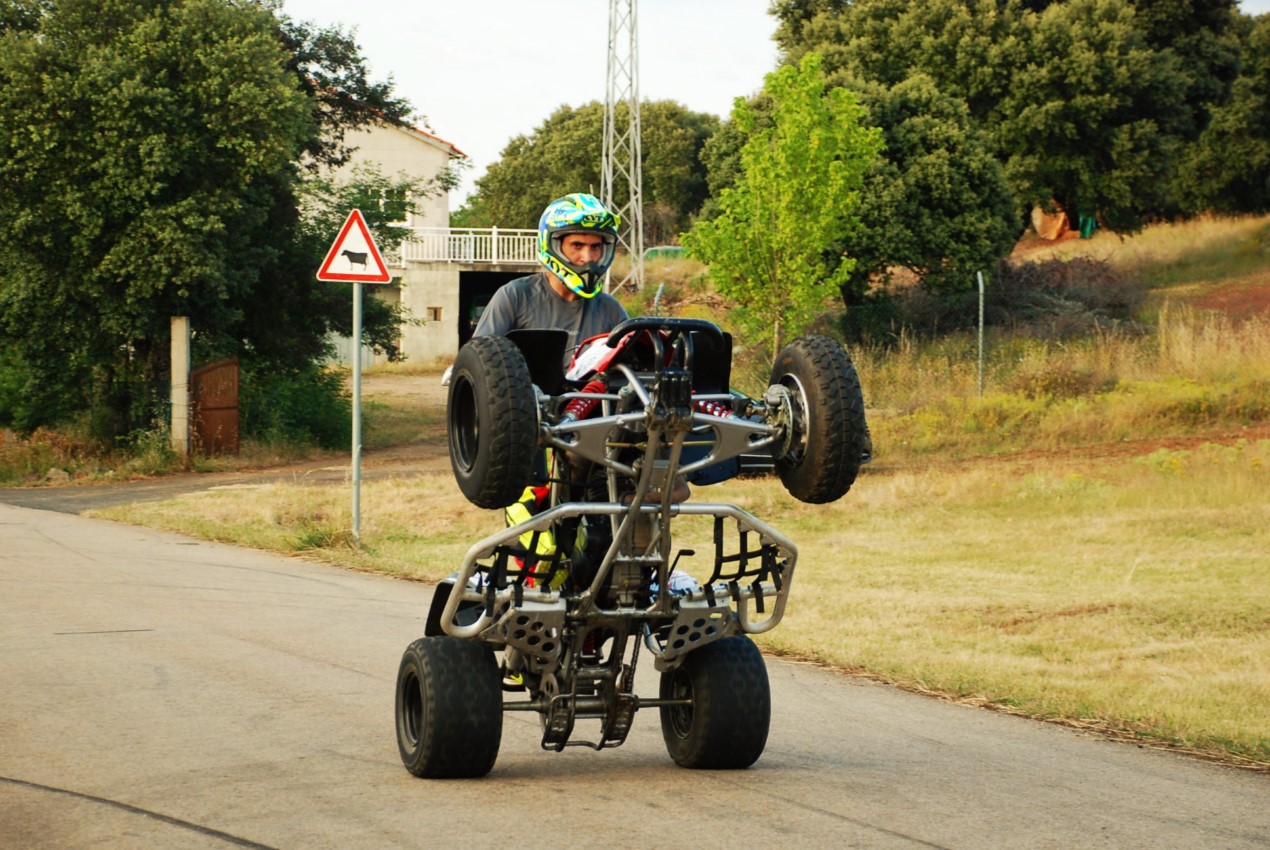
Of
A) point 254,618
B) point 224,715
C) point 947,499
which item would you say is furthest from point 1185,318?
point 224,715

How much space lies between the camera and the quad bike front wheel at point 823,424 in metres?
5.70

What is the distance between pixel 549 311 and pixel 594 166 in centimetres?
7410

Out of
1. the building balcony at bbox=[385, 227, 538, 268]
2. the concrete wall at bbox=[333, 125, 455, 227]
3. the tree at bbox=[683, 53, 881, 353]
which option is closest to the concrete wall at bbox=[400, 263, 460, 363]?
the building balcony at bbox=[385, 227, 538, 268]

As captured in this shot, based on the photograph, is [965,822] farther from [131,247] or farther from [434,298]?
[434,298]

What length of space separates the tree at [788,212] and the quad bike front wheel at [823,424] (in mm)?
22569

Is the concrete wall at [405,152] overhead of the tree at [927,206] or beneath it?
overhead

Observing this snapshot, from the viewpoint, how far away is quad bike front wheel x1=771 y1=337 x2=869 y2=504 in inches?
224

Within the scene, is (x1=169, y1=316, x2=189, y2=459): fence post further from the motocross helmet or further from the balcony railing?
the balcony railing

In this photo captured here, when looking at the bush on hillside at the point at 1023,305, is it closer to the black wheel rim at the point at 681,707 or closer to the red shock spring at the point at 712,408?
the black wheel rim at the point at 681,707

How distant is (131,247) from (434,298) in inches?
1074

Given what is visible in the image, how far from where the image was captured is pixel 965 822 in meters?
5.64

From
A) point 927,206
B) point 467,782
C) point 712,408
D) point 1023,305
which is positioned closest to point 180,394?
point 927,206

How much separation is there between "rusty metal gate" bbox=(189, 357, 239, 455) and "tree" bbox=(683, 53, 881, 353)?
923 cm

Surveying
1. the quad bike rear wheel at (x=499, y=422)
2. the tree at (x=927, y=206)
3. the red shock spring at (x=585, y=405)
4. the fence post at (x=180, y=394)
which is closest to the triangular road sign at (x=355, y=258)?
the red shock spring at (x=585, y=405)
